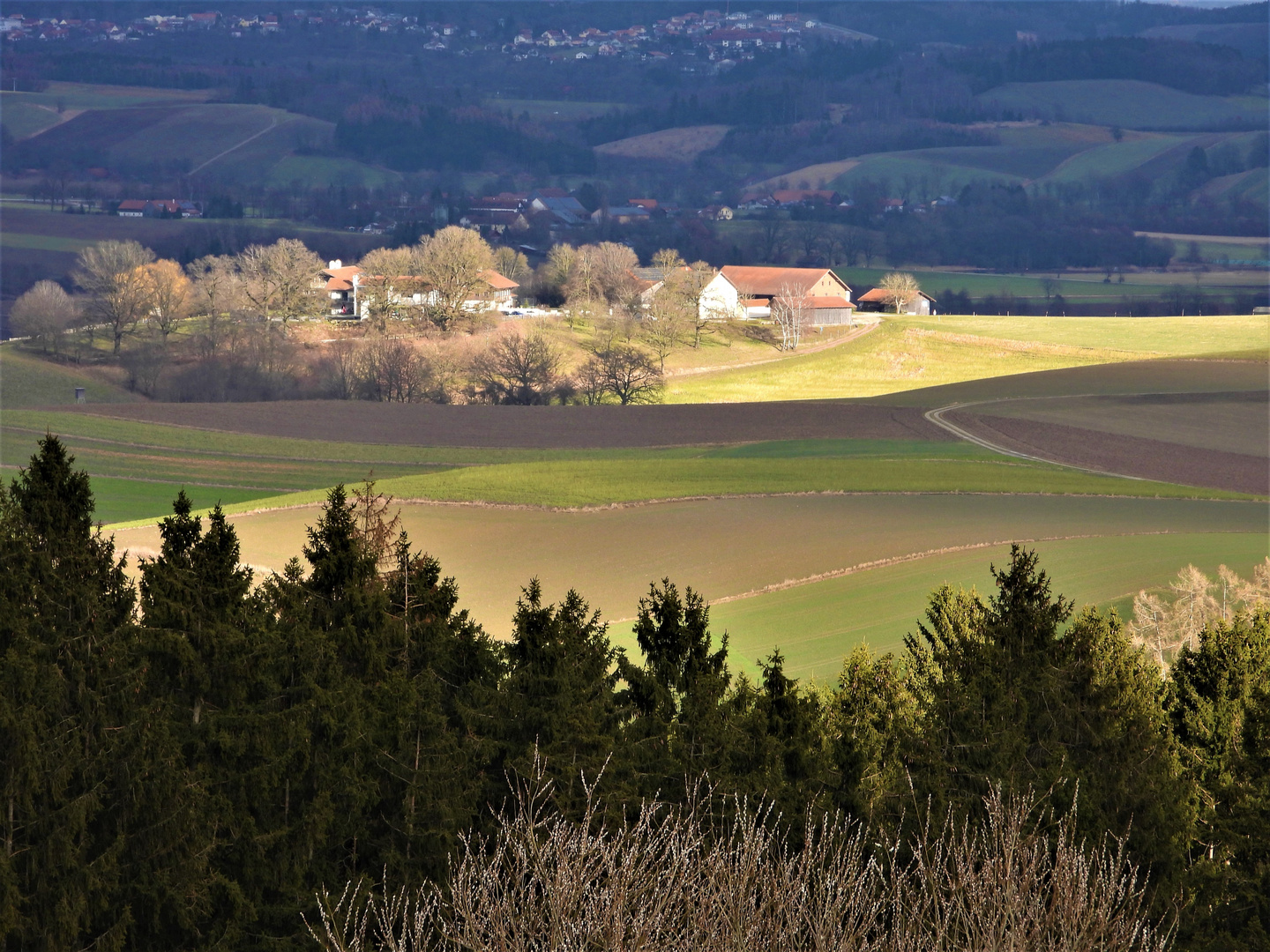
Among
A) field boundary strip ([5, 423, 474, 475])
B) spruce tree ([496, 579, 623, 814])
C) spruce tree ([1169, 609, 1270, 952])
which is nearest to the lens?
spruce tree ([1169, 609, 1270, 952])

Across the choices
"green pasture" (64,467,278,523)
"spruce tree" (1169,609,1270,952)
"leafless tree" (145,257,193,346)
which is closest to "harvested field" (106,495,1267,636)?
"green pasture" (64,467,278,523)

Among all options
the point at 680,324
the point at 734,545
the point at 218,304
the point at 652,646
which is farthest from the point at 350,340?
the point at 652,646

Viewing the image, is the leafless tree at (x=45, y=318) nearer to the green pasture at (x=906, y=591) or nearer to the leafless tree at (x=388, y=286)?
the leafless tree at (x=388, y=286)

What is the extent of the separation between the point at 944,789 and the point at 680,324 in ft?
310

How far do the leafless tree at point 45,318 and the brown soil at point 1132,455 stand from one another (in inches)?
2715

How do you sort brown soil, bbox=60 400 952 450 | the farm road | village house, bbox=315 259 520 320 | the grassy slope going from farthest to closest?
1. village house, bbox=315 259 520 320
2. the grassy slope
3. brown soil, bbox=60 400 952 450
4. the farm road

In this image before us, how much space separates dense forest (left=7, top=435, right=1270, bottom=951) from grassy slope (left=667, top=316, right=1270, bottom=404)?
72.1m

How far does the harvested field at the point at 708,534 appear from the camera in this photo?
41.5 meters

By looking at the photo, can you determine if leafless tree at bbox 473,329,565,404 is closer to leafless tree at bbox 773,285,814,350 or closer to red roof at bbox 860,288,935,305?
leafless tree at bbox 773,285,814,350

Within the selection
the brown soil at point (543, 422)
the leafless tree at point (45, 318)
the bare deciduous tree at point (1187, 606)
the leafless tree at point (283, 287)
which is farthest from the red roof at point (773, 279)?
the bare deciduous tree at point (1187, 606)

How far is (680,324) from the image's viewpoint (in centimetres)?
11344

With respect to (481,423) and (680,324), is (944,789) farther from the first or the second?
(680,324)

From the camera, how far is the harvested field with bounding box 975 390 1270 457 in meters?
64.1

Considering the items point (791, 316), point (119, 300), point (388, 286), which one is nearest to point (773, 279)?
point (791, 316)
